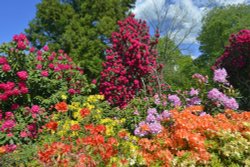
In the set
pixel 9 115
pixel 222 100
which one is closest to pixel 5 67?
pixel 9 115

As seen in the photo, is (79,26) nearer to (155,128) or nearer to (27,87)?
(27,87)

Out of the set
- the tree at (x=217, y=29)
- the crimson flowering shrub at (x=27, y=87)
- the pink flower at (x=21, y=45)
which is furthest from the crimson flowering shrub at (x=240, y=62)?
the tree at (x=217, y=29)

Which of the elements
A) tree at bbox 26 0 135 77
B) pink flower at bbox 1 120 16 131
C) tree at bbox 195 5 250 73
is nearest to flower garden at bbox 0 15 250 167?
pink flower at bbox 1 120 16 131

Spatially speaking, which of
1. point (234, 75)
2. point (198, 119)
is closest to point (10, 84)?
point (198, 119)

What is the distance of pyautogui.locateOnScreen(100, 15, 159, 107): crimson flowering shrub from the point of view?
9695mm

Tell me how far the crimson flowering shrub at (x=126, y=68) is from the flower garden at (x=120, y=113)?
28 mm

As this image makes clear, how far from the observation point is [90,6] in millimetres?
18406

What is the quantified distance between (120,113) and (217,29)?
20.4 meters

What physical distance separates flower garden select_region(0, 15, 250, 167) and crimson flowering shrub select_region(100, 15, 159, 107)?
0.03m

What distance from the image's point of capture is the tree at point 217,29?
970 inches

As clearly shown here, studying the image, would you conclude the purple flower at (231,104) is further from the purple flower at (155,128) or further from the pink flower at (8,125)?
the pink flower at (8,125)

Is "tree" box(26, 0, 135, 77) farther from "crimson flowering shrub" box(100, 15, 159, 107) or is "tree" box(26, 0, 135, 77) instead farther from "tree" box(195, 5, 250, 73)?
"tree" box(195, 5, 250, 73)

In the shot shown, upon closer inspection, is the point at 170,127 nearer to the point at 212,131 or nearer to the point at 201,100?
the point at 212,131

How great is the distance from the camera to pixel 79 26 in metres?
17.6
